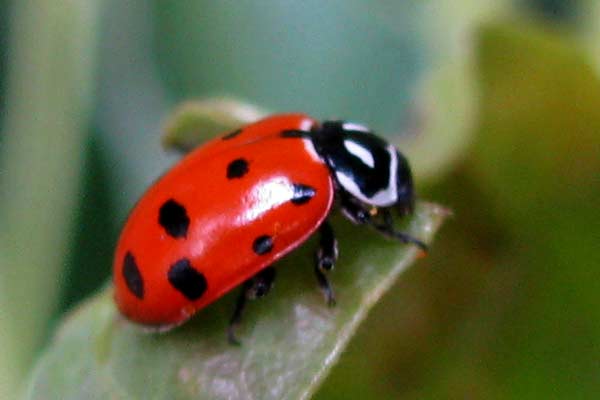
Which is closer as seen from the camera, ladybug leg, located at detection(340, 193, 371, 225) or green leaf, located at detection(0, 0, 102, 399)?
ladybug leg, located at detection(340, 193, 371, 225)

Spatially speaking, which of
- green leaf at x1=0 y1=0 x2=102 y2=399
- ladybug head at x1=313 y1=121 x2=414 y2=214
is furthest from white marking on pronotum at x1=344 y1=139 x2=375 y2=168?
green leaf at x1=0 y1=0 x2=102 y2=399

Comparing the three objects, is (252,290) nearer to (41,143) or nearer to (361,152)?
(361,152)

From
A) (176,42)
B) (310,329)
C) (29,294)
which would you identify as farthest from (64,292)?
(310,329)

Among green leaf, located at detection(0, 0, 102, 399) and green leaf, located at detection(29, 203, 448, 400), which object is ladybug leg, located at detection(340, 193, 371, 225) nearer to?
green leaf, located at detection(29, 203, 448, 400)

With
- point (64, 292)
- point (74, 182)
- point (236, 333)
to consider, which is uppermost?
point (236, 333)

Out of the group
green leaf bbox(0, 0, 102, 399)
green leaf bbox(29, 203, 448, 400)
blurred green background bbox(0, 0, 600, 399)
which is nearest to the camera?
green leaf bbox(29, 203, 448, 400)

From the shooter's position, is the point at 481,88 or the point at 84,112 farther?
the point at 84,112

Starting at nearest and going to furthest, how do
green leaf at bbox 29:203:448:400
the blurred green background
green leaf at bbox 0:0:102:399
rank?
green leaf at bbox 29:203:448:400
the blurred green background
green leaf at bbox 0:0:102:399

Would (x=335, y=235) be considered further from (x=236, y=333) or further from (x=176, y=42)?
(x=176, y=42)
